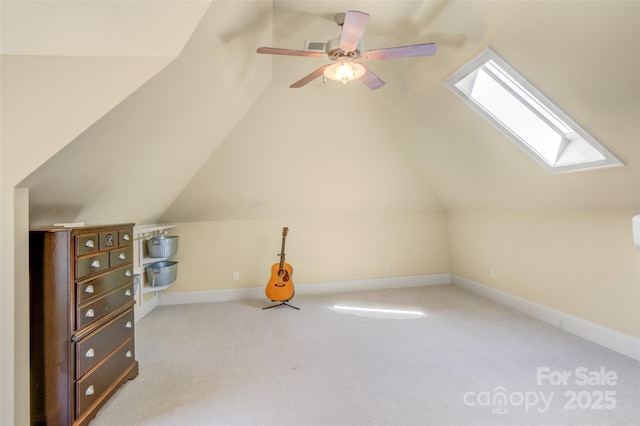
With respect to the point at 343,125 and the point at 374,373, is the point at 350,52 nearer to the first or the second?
the point at 343,125

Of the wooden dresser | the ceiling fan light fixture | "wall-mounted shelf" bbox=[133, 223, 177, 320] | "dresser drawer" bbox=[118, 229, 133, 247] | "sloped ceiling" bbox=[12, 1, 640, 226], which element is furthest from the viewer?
"wall-mounted shelf" bbox=[133, 223, 177, 320]

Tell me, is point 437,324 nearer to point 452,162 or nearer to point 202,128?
point 452,162

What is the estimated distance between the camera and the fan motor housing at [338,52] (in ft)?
5.51

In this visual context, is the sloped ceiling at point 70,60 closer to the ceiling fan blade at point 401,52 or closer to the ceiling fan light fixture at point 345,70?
the ceiling fan light fixture at point 345,70

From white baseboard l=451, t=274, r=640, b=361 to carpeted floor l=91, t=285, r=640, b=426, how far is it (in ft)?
0.33

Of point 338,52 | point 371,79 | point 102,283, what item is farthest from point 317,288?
point 338,52

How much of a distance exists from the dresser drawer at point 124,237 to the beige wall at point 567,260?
3.96 metres

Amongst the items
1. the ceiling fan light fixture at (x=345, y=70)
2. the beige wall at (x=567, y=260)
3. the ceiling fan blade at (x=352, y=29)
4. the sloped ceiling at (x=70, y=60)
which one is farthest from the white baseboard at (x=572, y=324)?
the sloped ceiling at (x=70, y=60)

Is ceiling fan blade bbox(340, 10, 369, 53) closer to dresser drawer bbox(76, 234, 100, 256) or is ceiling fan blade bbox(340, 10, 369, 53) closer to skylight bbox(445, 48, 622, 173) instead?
skylight bbox(445, 48, 622, 173)

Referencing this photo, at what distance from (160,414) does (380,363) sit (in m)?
1.57

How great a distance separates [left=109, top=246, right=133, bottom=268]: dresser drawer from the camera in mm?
1937

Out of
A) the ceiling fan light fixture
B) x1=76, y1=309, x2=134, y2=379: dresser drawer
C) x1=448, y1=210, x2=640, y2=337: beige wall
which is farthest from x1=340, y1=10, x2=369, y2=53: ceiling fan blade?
x1=448, y1=210, x2=640, y2=337: beige wall

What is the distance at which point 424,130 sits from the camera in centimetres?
315

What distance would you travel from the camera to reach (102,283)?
1817mm
